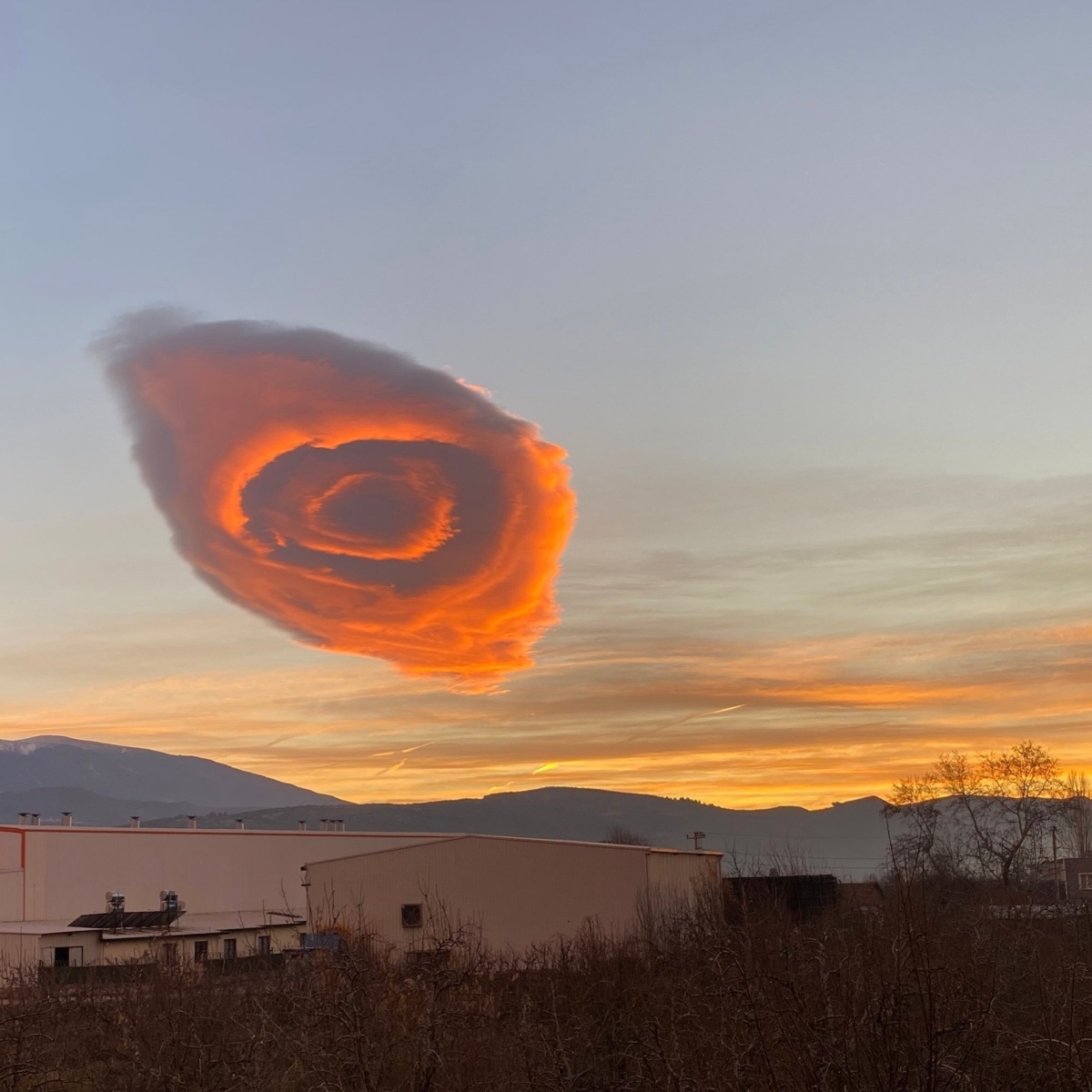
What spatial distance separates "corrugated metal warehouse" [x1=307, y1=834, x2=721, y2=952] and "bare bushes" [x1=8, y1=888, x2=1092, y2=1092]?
1573 centimetres

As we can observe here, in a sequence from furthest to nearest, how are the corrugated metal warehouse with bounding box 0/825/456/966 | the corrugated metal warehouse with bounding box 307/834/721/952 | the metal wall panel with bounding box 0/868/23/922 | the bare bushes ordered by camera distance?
1. the metal wall panel with bounding box 0/868/23/922
2. the corrugated metal warehouse with bounding box 0/825/456/966
3. the corrugated metal warehouse with bounding box 307/834/721/952
4. the bare bushes

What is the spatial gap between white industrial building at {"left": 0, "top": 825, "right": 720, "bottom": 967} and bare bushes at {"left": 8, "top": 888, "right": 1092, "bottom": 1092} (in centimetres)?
1454

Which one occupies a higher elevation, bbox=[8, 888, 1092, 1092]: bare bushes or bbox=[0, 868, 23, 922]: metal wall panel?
bbox=[0, 868, 23, 922]: metal wall panel

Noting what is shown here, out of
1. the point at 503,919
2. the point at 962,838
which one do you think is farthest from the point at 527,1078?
the point at 962,838

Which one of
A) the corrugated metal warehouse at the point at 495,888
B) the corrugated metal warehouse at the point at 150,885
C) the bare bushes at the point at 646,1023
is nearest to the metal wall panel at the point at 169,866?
the corrugated metal warehouse at the point at 150,885

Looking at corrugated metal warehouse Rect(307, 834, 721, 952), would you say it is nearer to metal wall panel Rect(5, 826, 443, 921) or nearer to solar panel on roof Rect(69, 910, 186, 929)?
solar panel on roof Rect(69, 910, 186, 929)

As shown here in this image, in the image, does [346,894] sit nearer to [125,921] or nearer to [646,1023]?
[125,921]

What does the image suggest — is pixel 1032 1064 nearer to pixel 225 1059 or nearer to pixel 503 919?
pixel 225 1059

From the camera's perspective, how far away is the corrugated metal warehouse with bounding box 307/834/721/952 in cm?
4862

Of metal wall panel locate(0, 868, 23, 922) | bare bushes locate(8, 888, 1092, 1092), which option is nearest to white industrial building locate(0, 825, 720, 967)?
metal wall panel locate(0, 868, 23, 922)

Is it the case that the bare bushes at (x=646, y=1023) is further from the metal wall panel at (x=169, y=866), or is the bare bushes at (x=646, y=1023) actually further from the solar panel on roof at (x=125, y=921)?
the metal wall panel at (x=169, y=866)

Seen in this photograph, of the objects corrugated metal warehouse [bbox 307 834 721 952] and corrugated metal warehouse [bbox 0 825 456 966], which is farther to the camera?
corrugated metal warehouse [bbox 0 825 456 966]

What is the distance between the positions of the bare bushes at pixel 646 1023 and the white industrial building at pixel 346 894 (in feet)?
47.7

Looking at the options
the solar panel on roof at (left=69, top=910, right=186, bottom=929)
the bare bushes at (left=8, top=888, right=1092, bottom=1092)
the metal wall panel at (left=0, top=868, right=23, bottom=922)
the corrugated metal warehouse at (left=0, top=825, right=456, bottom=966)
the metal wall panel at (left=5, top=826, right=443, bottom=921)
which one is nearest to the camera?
the bare bushes at (left=8, top=888, right=1092, bottom=1092)
